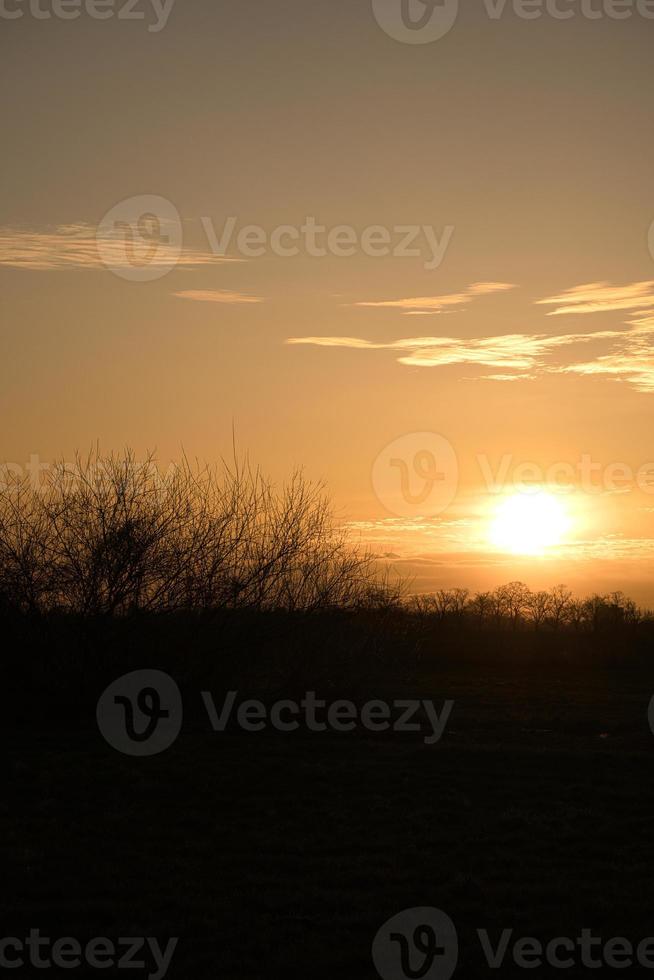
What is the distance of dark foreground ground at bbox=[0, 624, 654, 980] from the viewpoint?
788cm

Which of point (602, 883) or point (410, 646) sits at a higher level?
point (410, 646)

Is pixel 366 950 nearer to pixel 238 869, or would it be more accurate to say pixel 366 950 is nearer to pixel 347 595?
pixel 238 869

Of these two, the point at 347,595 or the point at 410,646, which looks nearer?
the point at 347,595

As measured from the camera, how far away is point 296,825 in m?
11.5

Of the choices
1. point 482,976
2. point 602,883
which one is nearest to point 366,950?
point 482,976

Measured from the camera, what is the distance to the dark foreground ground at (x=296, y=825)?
788 centimetres

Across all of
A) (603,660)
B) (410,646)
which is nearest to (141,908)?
(410,646)

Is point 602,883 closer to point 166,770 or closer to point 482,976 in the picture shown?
point 482,976

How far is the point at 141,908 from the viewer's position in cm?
825

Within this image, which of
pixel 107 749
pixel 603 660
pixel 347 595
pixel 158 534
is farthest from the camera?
pixel 603 660

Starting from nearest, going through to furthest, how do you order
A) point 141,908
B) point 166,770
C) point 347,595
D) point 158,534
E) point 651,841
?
point 141,908
point 651,841
point 166,770
point 158,534
point 347,595

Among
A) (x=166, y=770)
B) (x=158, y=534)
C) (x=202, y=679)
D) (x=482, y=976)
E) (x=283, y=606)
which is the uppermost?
(x=158, y=534)

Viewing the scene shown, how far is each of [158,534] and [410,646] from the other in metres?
7.16

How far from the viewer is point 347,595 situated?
71.0 feet
